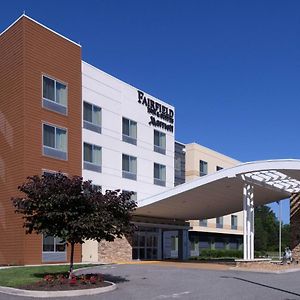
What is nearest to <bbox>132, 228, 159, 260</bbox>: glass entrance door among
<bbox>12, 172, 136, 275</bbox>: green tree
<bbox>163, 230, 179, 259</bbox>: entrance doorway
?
<bbox>163, 230, 179, 259</bbox>: entrance doorway

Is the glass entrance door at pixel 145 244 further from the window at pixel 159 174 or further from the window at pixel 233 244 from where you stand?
the window at pixel 233 244

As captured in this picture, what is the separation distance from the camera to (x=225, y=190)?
33.2 metres

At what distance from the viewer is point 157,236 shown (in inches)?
1687

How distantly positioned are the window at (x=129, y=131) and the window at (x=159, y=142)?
3.18 meters

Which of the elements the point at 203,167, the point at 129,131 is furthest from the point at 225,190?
the point at 203,167

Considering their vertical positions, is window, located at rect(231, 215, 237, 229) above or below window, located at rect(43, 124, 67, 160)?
below

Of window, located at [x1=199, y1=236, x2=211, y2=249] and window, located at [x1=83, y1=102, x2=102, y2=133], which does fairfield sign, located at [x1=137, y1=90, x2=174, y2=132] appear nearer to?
Result: window, located at [x1=83, y1=102, x2=102, y2=133]

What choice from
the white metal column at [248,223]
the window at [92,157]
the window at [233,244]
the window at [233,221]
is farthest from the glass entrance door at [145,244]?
the window at [233,244]

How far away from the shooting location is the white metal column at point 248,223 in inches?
1163

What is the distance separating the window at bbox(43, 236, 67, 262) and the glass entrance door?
8781 mm

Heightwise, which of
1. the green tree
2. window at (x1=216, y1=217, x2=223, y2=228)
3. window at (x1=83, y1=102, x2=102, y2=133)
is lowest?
window at (x1=216, y1=217, x2=223, y2=228)

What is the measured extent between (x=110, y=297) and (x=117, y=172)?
2258cm

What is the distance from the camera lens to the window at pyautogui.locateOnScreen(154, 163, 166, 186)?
1672 inches

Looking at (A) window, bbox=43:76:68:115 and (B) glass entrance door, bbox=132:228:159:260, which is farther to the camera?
(B) glass entrance door, bbox=132:228:159:260
